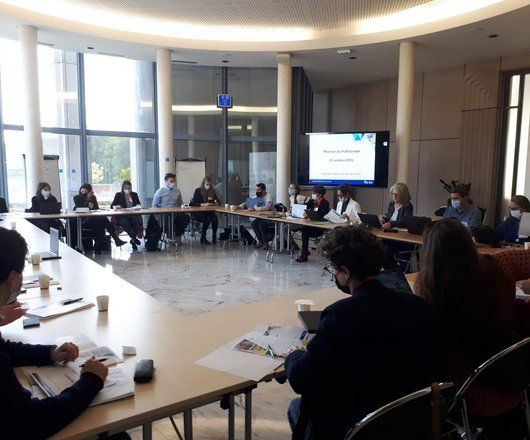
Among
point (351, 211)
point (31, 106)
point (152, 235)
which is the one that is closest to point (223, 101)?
point (152, 235)

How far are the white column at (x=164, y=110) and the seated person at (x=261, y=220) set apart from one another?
207 cm

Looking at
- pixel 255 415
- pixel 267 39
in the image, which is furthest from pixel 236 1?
pixel 255 415

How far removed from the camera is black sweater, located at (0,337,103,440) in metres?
1.12

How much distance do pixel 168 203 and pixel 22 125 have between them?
3124 mm

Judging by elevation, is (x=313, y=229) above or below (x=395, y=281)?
below

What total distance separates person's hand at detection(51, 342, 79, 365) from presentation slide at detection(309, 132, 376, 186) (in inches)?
300

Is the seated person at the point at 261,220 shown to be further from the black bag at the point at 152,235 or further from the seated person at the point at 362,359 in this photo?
the seated person at the point at 362,359

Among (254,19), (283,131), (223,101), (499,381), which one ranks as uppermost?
(254,19)

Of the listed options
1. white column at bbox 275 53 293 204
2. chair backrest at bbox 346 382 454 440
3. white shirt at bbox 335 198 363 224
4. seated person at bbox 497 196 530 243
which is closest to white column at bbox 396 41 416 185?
white shirt at bbox 335 198 363 224

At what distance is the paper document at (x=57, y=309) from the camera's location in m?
2.24

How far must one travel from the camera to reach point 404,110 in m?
8.17

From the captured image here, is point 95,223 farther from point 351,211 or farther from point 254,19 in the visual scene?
point 254,19

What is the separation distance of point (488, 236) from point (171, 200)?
19.7 ft

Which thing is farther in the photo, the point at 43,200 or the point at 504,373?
the point at 43,200
